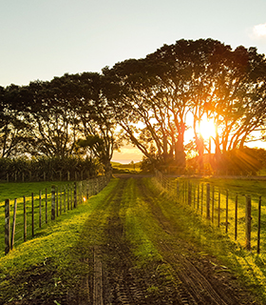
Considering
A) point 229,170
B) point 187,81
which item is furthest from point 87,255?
point 229,170

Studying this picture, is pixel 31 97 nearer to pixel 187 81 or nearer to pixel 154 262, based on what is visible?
pixel 187 81

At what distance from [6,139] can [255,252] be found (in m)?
57.9

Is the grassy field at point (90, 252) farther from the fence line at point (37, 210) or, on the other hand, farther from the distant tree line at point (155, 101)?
the distant tree line at point (155, 101)

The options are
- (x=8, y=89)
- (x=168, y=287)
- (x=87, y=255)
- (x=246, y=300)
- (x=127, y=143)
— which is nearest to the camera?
(x=246, y=300)

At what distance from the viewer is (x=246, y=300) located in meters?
6.16

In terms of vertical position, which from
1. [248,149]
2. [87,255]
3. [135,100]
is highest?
[135,100]

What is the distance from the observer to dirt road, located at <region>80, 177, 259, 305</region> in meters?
6.18

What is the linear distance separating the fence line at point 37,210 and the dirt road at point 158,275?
118 inches

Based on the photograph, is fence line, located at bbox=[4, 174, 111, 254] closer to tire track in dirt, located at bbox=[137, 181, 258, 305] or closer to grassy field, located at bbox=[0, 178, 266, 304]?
grassy field, located at bbox=[0, 178, 266, 304]

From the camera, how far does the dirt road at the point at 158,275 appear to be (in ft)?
20.3

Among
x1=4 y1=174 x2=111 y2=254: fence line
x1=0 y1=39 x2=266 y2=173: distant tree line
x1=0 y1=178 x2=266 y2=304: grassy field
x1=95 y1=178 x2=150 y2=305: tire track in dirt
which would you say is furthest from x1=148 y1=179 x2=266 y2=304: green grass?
x1=0 y1=39 x2=266 y2=173: distant tree line

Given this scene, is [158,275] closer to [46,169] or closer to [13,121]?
[46,169]

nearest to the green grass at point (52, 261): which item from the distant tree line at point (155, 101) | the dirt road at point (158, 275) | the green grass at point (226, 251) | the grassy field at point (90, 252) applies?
the grassy field at point (90, 252)

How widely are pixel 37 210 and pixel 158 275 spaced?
13.7 meters
